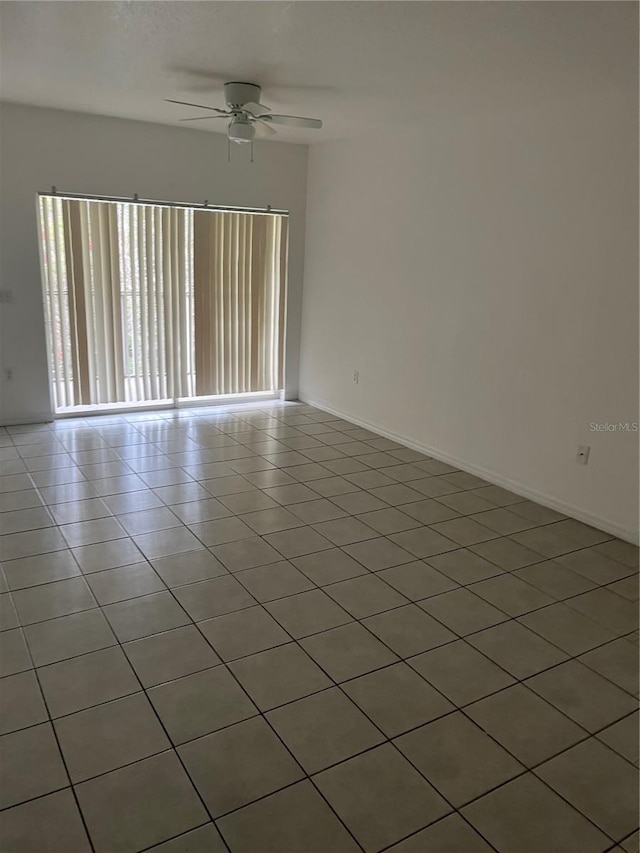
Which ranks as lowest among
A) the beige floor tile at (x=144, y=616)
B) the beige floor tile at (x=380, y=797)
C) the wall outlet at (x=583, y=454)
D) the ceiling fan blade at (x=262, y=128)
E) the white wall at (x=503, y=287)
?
the beige floor tile at (x=380, y=797)

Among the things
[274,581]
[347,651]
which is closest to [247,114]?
[274,581]

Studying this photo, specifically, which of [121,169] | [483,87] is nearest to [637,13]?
[483,87]

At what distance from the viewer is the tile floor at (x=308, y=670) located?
1662 mm

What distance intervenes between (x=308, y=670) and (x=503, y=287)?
8.97ft

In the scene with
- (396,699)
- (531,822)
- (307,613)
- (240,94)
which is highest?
(240,94)

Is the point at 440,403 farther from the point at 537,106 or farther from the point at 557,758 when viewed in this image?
the point at 557,758

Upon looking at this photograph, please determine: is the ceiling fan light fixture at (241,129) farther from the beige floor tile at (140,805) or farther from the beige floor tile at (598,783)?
the beige floor tile at (598,783)

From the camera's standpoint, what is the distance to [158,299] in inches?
210

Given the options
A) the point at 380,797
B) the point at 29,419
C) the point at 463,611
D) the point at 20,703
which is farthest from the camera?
the point at 29,419

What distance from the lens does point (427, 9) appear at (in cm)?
234

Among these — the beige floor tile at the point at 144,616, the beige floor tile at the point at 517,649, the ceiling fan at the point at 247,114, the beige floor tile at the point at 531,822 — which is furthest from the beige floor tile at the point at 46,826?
the ceiling fan at the point at 247,114

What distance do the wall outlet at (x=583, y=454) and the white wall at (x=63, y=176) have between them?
11.7 ft

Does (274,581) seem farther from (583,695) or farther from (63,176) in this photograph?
(63,176)

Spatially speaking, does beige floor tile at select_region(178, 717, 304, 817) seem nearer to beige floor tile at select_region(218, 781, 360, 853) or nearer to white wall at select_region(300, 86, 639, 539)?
beige floor tile at select_region(218, 781, 360, 853)
